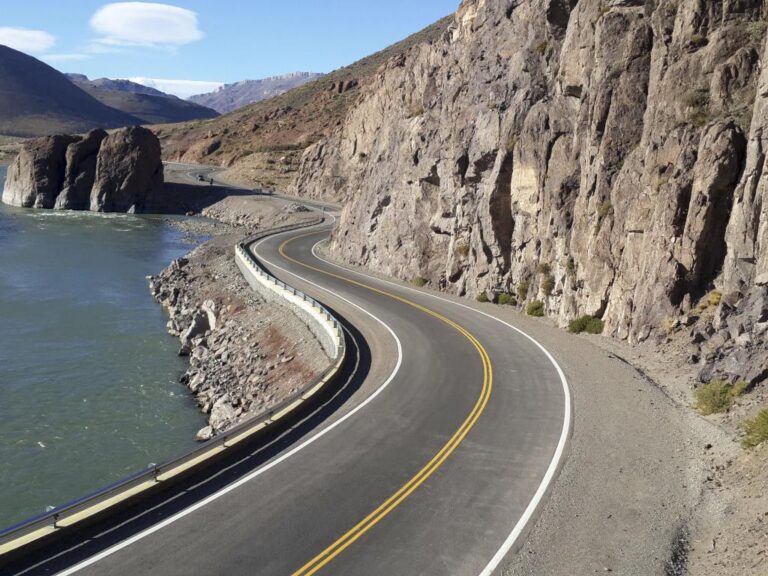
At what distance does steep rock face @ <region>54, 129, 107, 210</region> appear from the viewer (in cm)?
9500

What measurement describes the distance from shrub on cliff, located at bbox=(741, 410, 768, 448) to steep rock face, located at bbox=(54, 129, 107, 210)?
97.2 meters

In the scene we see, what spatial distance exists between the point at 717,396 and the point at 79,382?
25339 millimetres

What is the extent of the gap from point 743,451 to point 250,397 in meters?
18.3

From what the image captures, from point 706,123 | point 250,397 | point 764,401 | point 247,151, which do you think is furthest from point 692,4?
point 247,151

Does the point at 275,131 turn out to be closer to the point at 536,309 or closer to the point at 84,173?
the point at 84,173

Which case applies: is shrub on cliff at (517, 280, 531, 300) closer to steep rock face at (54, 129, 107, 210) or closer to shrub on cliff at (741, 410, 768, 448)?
shrub on cliff at (741, 410, 768, 448)

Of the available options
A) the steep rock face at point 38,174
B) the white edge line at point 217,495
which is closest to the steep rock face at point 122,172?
the steep rock face at point 38,174

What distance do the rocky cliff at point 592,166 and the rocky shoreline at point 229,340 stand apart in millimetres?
10717

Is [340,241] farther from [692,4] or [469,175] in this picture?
[692,4]

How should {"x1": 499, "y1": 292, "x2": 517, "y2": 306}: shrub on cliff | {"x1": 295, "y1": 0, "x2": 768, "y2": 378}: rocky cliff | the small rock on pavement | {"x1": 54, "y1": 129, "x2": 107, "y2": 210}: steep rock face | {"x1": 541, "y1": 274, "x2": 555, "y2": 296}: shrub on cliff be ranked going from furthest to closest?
{"x1": 54, "y1": 129, "x2": 107, "y2": 210}: steep rock face → {"x1": 499, "y1": 292, "x2": 517, "y2": 306}: shrub on cliff → {"x1": 541, "y1": 274, "x2": 555, "y2": 296}: shrub on cliff → the small rock on pavement → {"x1": 295, "y1": 0, "x2": 768, "y2": 378}: rocky cliff

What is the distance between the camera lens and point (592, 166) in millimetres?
28734

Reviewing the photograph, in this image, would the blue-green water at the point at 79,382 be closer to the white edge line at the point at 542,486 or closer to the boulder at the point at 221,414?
the boulder at the point at 221,414

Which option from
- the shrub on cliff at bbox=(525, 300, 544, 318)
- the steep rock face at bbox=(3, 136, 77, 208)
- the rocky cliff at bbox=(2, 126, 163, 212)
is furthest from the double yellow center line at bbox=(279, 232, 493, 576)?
the steep rock face at bbox=(3, 136, 77, 208)

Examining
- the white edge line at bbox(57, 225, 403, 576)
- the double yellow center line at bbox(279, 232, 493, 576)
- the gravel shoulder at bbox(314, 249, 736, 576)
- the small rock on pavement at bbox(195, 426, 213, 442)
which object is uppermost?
the gravel shoulder at bbox(314, 249, 736, 576)
